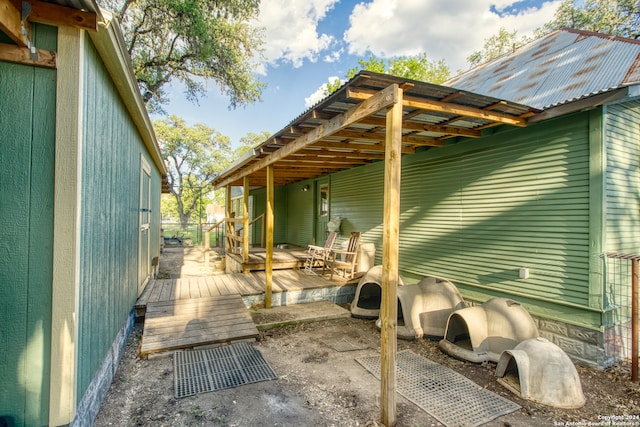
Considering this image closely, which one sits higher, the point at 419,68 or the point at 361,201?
the point at 419,68

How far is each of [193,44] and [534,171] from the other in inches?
375

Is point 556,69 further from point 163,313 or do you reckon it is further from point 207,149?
point 207,149

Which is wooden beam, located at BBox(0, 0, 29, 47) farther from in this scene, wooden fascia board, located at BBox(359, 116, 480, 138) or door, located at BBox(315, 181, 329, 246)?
door, located at BBox(315, 181, 329, 246)

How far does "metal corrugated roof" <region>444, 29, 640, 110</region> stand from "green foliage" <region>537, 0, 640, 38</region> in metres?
8.45

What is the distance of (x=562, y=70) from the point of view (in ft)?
13.1

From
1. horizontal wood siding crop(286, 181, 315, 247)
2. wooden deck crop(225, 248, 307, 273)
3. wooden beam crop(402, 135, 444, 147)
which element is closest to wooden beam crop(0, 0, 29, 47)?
wooden beam crop(402, 135, 444, 147)

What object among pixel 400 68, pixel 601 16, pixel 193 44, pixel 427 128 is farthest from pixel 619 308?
pixel 400 68

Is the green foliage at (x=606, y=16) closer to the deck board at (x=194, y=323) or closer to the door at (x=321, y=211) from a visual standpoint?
the door at (x=321, y=211)

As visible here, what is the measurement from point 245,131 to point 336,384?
121ft

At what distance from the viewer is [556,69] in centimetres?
413

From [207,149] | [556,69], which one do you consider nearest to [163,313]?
[556,69]

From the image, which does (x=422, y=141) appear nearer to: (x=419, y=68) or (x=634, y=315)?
(x=634, y=315)

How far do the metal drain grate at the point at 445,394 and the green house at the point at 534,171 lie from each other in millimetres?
1412

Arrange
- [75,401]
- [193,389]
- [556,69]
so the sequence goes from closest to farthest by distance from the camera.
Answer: [75,401]
[193,389]
[556,69]
